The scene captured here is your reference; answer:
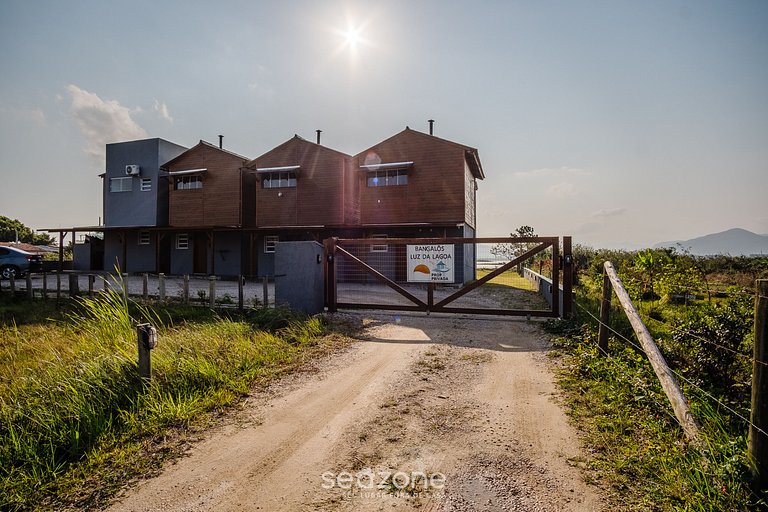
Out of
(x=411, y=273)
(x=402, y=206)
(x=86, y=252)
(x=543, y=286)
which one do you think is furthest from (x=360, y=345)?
(x=86, y=252)

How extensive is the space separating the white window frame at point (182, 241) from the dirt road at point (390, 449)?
23263 millimetres

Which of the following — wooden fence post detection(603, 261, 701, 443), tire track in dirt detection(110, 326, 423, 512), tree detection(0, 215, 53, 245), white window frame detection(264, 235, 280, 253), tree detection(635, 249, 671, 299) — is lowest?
tire track in dirt detection(110, 326, 423, 512)

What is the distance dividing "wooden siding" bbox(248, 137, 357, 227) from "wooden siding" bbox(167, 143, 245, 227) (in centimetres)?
173

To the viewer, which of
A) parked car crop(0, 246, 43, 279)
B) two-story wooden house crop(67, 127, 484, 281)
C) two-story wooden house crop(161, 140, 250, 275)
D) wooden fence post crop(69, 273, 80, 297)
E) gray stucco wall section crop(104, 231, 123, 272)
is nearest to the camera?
wooden fence post crop(69, 273, 80, 297)

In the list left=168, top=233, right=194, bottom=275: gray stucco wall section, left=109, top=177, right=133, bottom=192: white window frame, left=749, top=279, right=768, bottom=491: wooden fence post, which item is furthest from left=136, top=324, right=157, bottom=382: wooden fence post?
left=109, top=177, right=133, bottom=192: white window frame

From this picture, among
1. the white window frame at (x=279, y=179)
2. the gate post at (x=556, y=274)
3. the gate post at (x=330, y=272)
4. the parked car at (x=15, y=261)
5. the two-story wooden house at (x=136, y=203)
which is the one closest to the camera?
the gate post at (x=556, y=274)

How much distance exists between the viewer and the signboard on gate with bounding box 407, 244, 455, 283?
9.84 metres

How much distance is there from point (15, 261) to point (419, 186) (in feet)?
75.4

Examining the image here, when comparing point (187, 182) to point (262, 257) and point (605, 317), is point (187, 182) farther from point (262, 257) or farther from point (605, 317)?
point (605, 317)

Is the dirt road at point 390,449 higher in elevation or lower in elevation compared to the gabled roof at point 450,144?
lower

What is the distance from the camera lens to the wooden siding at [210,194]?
24.4 metres

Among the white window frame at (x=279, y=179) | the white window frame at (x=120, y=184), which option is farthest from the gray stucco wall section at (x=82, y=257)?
the white window frame at (x=279, y=179)

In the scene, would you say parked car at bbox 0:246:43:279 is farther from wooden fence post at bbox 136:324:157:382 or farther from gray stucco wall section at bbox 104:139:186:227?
wooden fence post at bbox 136:324:157:382

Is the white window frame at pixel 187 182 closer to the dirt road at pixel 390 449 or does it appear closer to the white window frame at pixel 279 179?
the white window frame at pixel 279 179
